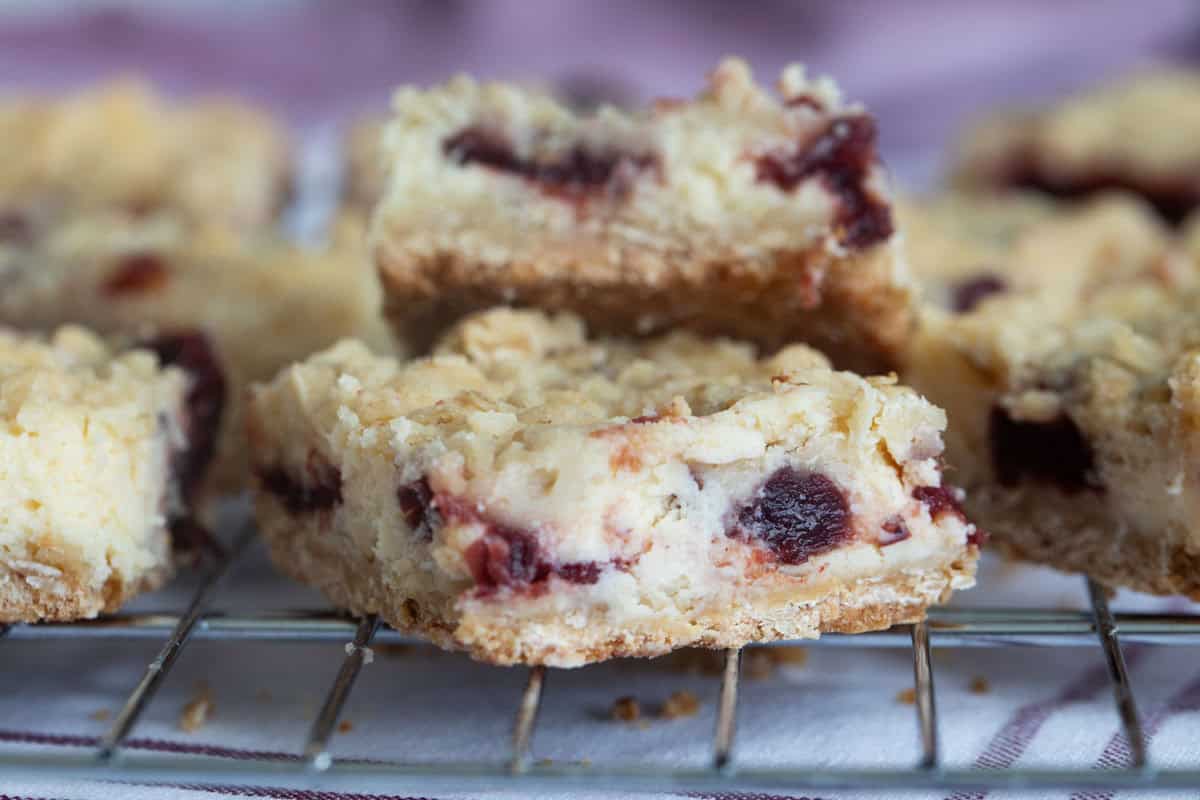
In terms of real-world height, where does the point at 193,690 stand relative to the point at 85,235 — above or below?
below

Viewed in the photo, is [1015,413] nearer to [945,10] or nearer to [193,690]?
[193,690]

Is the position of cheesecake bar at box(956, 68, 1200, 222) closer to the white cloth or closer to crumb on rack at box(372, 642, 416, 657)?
the white cloth

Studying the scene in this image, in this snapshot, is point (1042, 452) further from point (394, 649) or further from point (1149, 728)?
point (394, 649)

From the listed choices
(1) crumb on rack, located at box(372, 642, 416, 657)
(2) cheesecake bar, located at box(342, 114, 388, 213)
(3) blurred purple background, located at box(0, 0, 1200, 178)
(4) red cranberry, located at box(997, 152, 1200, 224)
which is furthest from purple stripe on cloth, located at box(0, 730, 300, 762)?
(3) blurred purple background, located at box(0, 0, 1200, 178)

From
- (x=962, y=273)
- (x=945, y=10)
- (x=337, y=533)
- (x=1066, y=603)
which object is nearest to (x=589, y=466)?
(x=337, y=533)

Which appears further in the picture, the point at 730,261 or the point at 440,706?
the point at 730,261

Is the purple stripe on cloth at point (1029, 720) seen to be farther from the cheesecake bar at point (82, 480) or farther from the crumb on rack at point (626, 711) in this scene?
the cheesecake bar at point (82, 480)

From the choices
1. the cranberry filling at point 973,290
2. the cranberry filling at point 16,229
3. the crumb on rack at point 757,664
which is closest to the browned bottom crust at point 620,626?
the crumb on rack at point 757,664
